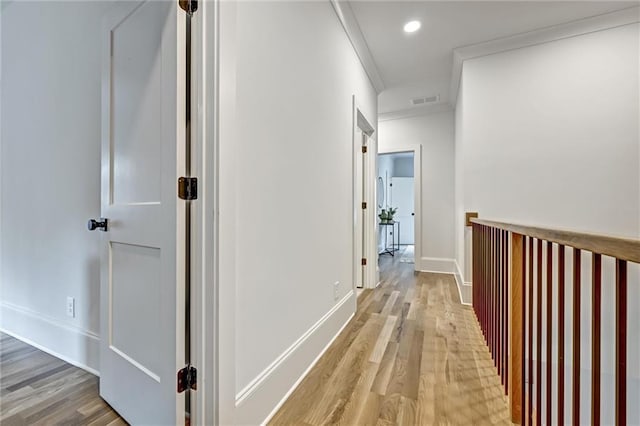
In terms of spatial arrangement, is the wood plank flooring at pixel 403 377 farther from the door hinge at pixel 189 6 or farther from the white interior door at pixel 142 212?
the door hinge at pixel 189 6

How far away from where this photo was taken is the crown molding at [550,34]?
2.44 meters

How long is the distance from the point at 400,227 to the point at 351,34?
6367 millimetres

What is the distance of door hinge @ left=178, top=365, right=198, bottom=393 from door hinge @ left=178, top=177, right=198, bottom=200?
0.61 metres

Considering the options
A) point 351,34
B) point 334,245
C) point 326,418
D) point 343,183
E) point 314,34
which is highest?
point 351,34

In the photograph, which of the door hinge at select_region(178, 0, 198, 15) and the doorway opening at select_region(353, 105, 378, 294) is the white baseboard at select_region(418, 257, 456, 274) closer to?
the doorway opening at select_region(353, 105, 378, 294)

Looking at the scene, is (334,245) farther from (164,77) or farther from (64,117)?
(64,117)

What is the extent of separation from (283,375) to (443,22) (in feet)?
9.77

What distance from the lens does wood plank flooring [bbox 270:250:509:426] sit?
133 centimetres

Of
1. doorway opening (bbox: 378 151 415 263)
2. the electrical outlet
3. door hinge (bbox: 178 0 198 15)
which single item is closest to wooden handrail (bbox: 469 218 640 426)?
door hinge (bbox: 178 0 198 15)

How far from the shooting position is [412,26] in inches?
103

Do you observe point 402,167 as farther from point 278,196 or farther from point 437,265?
point 278,196

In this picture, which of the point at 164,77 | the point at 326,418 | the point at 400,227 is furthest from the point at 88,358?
the point at 400,227

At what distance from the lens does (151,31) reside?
115 cm

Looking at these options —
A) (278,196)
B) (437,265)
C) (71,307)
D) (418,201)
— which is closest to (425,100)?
(418,201)
